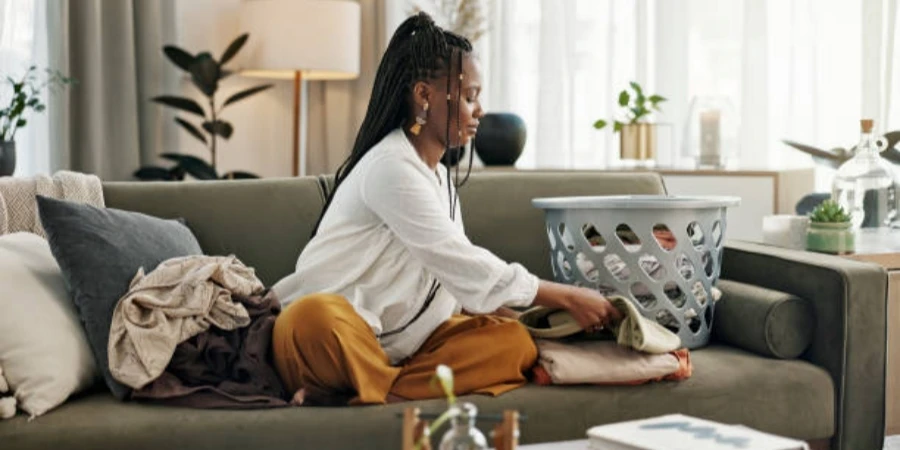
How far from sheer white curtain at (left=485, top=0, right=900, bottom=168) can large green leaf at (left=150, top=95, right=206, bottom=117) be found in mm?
1164

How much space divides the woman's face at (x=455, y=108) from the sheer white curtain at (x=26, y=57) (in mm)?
2280

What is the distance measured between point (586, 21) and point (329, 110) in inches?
48.6

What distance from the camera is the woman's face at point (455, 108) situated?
232cm

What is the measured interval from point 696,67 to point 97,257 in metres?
3.01

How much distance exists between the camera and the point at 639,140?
4.02 m

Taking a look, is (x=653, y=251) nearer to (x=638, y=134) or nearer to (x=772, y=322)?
(x=772, y=322)

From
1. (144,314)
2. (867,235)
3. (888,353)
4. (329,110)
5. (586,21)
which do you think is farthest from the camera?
(329,110)

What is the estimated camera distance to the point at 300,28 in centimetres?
454

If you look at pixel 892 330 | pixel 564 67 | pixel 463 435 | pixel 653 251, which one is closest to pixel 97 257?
pixel 653 251

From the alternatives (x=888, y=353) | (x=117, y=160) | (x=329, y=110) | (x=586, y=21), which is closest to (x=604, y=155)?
(x=586, y=21)

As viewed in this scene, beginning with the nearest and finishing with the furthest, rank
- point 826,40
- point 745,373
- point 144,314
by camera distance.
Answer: point 144,314, point 745,373, point 826,40

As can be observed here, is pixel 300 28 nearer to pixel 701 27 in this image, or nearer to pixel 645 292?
pixel 701 27

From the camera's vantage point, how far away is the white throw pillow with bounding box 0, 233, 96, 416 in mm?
2018

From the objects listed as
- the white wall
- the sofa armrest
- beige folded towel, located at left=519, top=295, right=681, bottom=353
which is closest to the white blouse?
beige folded towel, located at left=519, top=295, right=681, bottom=353
